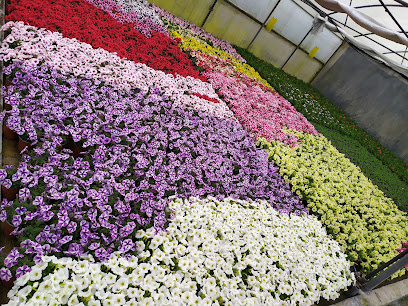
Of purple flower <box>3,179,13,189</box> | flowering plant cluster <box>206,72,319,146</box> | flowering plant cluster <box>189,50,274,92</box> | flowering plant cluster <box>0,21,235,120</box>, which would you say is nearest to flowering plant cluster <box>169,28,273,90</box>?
flowering plant cluster <box>189,50,274,92</box>

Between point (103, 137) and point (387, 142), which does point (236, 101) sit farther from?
point (387, 142)

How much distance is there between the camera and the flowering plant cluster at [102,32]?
4.90 m

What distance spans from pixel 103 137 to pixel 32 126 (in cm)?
82

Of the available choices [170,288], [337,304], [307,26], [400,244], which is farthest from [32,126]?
[307,26]

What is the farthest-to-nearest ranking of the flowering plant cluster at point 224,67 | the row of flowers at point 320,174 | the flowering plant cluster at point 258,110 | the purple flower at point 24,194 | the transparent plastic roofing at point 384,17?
1. the transparent plastic roofing at point 384,17
2. the flowering plant cluster at point 224,67
3. the flowering plant cluster at point 258,110
4. the row of flowers at point 320,174
5. the purple flower at point 24,194

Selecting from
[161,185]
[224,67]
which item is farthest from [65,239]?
[224,67]

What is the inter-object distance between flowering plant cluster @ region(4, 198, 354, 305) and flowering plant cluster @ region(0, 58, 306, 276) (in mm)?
188

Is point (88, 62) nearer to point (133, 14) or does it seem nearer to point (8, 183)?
point (8, 183)

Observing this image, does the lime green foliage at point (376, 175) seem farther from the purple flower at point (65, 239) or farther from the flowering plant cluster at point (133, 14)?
the purple flower at point (65, 239)

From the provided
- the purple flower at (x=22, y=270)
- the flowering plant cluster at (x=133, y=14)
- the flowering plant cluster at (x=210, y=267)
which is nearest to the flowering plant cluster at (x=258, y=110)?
the flowering plant cluster at (x=133, y=14)

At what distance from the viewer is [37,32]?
4.33 metres

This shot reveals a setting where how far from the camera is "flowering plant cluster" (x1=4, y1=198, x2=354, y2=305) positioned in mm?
2094

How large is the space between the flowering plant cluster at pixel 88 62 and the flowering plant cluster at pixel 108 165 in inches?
7.7

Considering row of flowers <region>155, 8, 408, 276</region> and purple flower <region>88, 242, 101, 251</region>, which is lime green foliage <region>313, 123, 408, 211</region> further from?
purple flower <region>88, 242, 101, 251</region>
